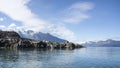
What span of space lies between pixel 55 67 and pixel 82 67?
10833 millimetres

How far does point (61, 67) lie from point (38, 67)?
888 centimetres

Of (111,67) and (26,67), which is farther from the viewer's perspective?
(111,67)

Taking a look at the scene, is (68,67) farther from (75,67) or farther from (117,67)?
(117,67)

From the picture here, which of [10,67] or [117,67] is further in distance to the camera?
[117,67]

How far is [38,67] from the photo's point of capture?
8406 centimetres

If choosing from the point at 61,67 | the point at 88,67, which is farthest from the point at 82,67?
the point at 61,67

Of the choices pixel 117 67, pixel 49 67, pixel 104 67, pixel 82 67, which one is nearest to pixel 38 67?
pixel 49 67

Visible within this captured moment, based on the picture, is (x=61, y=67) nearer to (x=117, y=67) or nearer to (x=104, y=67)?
(x=104, y=67)

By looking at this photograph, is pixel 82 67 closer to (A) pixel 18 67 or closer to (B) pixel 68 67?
(B) pixel 68 67

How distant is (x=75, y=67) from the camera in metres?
86.2

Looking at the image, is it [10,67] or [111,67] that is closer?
[10,67]

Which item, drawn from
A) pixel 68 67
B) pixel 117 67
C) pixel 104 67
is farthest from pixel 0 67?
pixel 117 67

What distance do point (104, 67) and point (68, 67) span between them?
14.9 meters

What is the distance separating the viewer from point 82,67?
8625 centimetres
